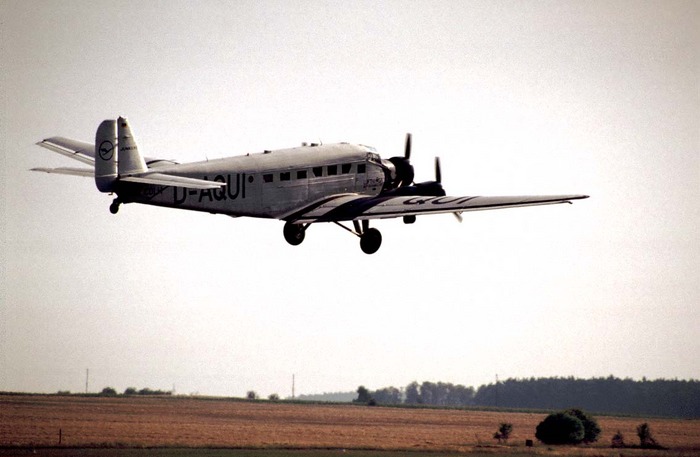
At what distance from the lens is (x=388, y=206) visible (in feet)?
121

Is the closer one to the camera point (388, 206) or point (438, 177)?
point (388, 206)

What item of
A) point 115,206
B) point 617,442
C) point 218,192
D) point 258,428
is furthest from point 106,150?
point 617,442

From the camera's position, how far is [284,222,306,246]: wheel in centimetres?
3912

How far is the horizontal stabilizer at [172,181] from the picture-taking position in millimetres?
35156

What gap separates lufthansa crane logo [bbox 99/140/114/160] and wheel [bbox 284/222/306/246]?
7.55 meters

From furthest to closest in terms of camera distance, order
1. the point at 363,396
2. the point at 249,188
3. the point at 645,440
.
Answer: the point at 363,396 → the point at 645,440 → the point at 249,188

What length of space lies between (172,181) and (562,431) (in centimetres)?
7969

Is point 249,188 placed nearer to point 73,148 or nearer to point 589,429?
point 73,148

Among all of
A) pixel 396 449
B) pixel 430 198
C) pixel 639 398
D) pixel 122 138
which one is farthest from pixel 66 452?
pixel 639 398

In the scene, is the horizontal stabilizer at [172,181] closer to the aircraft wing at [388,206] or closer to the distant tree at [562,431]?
the aircraft wing at [388,206]

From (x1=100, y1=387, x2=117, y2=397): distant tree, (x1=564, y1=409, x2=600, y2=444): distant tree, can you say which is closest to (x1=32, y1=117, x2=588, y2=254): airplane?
(x1=564, y1=409, x2=600, y2=444): distant tree

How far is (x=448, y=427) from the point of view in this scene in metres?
126

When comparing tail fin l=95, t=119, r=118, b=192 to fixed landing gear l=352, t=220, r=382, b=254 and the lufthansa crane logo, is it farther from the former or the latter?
fixed landing gear l=352, t=220, r=382, b=254

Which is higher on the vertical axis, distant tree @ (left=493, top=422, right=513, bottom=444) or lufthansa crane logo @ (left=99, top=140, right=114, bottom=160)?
lufthansa crane logo @ (left=99, top=140, right=114, bottom=160)
